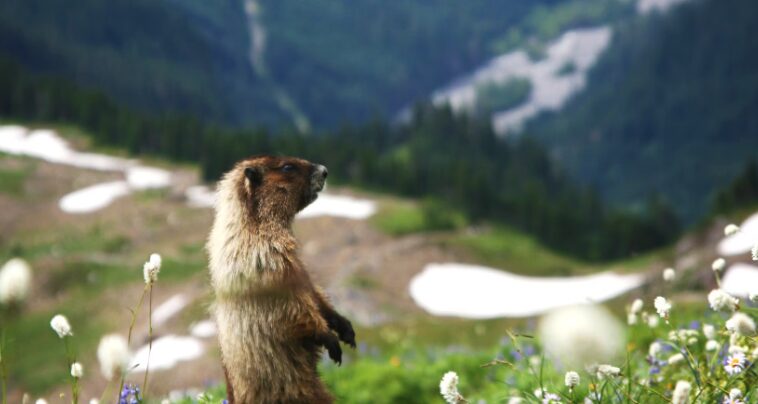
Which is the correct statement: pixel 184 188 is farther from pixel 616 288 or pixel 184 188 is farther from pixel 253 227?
pixel 253 227

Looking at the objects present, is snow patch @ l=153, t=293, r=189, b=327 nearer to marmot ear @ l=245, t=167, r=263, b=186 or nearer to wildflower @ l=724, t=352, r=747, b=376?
marmot ear @ l=245, t=167, r=263, b=186

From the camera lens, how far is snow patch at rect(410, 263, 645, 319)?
4944 centimetres

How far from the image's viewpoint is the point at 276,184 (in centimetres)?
569

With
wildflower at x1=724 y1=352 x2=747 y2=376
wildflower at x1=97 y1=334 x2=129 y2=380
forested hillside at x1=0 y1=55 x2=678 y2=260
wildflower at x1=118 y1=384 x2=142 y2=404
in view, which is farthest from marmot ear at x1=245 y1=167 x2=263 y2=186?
forested hillside at x1=0 y1=55 x2=678 y2=260

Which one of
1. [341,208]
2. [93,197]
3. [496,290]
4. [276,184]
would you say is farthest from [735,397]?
[93,197]

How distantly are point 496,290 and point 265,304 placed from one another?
165ft

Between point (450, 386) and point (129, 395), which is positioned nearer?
point (450, 386)

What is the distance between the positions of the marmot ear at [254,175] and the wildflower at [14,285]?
1.95m

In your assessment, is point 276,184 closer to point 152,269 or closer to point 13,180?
point 152,269

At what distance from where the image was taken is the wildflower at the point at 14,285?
3.77 metres

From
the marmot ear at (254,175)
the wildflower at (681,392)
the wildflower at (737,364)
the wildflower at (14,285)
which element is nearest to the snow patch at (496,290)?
the marmot ear at (254,175)

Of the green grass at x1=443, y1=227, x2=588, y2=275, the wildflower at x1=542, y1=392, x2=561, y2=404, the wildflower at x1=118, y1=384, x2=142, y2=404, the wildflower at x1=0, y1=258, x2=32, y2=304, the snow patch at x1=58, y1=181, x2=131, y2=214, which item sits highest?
the snow patch at x1=58, y1=181, x2=131, y2=214

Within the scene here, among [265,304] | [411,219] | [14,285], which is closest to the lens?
[14,285]

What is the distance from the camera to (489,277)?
56438 mm
